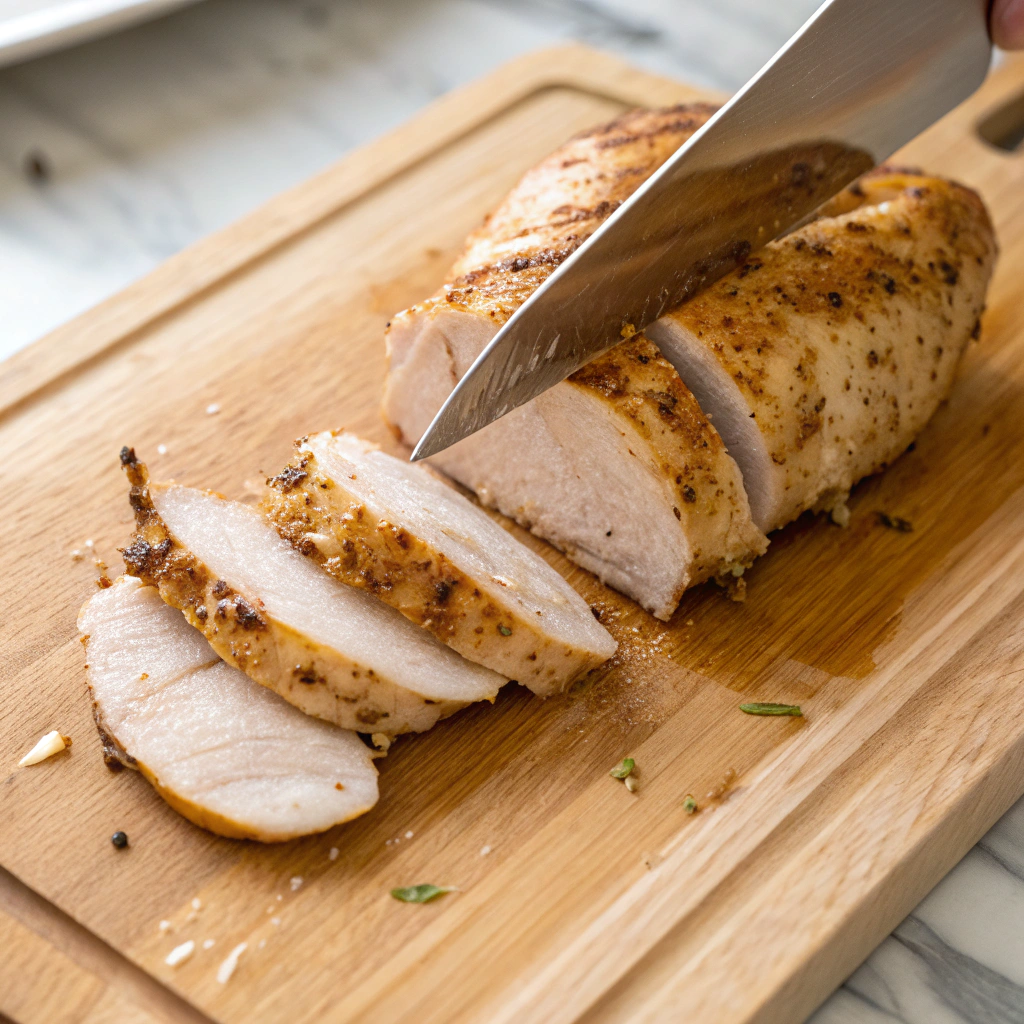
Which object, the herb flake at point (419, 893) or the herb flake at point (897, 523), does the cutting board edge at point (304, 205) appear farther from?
the herb flake at point (897, 523)

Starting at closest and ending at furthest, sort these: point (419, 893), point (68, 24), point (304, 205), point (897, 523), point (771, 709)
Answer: point (419, 893) < point (771, 709) < point (897, 523) < point (304, 205) < point (68, 24)

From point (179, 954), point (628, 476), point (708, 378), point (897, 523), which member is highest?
point (708, 378)

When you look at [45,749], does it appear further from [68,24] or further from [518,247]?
[68,24]

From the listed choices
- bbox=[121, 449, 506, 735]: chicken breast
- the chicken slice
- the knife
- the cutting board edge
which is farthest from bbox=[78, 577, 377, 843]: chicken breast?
the cutting board edge

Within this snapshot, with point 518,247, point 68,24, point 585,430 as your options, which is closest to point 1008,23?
point 518,247

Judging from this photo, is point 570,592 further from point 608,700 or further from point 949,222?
point 949,222

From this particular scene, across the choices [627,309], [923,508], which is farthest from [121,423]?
[923,508]
